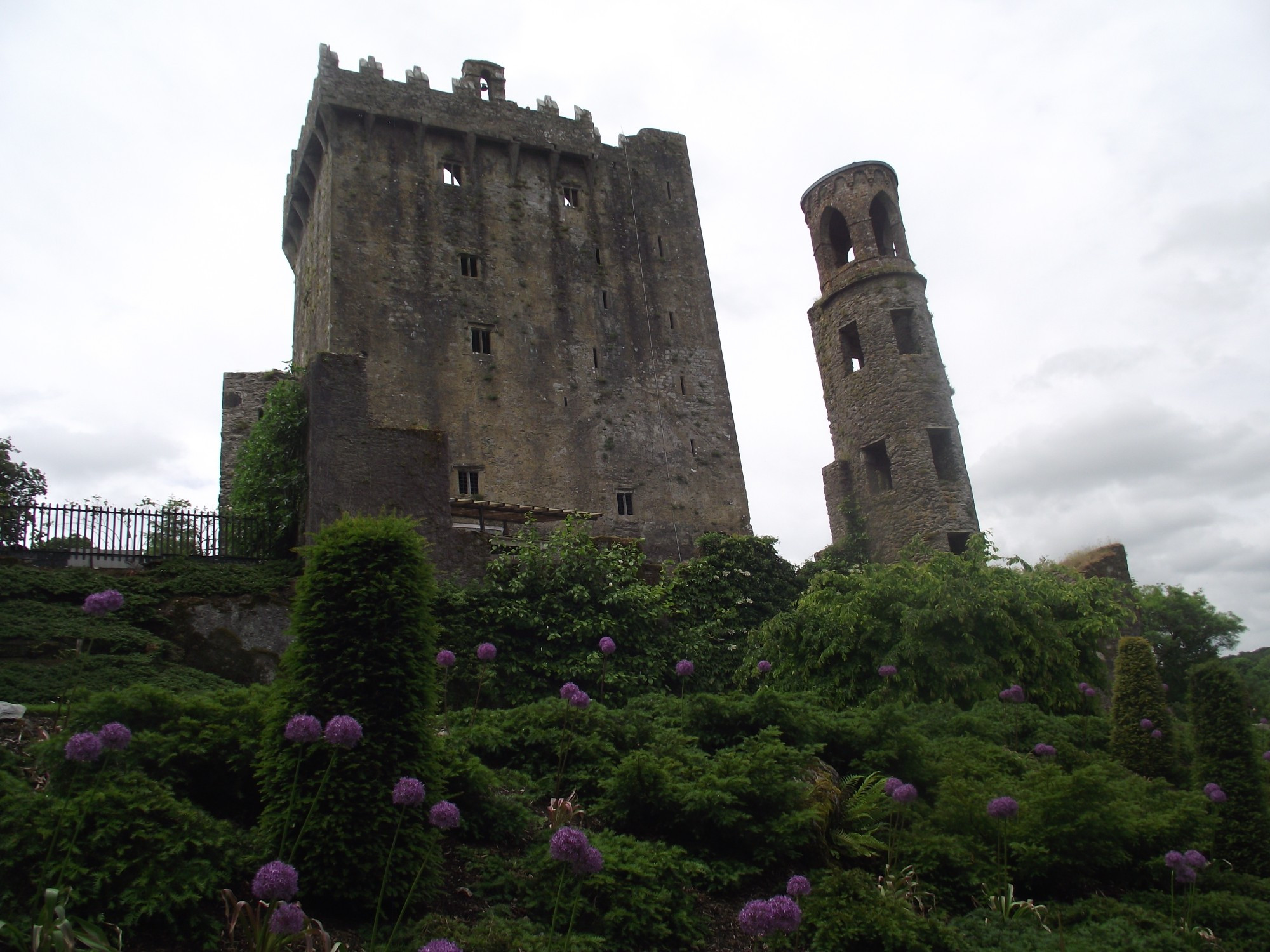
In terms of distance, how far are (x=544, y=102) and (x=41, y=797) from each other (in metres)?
27.3

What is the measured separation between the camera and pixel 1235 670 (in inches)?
407

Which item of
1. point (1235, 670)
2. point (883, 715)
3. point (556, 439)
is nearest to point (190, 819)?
point (883, 715)

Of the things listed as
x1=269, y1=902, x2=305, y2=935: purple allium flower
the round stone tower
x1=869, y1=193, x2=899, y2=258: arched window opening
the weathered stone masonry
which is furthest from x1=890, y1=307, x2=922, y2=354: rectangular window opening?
x1=269, y1=902, x2=305, y2=935: purple allium flower

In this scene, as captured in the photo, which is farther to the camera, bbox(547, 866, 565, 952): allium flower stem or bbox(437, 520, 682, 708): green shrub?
bbox(437, 520, 682, 708): green shrub

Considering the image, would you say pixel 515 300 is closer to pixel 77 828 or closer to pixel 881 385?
pixel 881 385

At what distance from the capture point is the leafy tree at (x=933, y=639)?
45.5 feet

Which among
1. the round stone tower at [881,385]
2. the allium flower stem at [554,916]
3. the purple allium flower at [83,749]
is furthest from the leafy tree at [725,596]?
the purple allium flower at [83,749]

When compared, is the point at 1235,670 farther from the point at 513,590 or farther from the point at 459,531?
the point at 459,531

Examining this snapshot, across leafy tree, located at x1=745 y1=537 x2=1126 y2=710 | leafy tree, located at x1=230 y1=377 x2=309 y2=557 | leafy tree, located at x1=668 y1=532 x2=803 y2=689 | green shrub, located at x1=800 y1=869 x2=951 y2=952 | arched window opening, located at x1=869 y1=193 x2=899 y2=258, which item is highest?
arched window opening, located at x1=869 y1=193 x2=899 y2=258

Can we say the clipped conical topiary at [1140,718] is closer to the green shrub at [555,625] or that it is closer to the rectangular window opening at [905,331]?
the green shrub at [555,625]

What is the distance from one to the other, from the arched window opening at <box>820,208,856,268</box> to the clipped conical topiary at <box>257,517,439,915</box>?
25076 mm

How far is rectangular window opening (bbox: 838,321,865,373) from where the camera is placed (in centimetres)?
2788

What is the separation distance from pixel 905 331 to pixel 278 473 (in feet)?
59.2

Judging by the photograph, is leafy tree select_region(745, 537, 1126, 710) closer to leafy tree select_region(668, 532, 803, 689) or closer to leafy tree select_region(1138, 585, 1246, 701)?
leafy tree select_region(668, 532, 803, 689)
